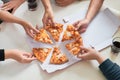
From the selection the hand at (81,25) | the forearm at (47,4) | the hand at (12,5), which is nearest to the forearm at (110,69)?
the hand at (81,25)

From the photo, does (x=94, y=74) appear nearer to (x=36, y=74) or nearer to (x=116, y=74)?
(x=116, y=74)

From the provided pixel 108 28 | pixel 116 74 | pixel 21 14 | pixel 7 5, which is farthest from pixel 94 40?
pixel 7 5

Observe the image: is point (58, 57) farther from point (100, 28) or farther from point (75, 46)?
point (100, 28)

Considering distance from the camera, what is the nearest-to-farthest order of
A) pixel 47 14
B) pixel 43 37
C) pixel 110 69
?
pixel 110 69 → pixel 43 37 → pixel 47 14

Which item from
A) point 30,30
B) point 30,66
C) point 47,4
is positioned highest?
point 47,4

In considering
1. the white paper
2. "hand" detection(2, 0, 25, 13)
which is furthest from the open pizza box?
"hand" detection(2, 0, 25, 13)

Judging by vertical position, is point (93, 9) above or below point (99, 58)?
above

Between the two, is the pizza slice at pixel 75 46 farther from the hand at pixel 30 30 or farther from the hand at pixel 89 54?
the hand at pixel 30 30

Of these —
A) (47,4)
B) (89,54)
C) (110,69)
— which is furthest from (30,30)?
(110,69)
